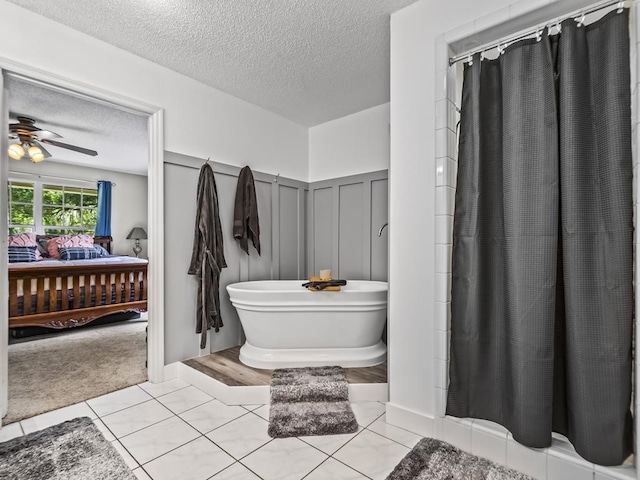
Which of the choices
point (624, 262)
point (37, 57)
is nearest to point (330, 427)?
point (624, 262)

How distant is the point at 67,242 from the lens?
571 centimetres

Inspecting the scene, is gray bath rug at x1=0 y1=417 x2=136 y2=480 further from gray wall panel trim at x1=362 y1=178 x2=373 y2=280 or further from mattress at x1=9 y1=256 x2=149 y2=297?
mattress at x1=9 y1=256 x2=149 y2=297

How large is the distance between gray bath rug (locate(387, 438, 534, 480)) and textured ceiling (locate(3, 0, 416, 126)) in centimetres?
243

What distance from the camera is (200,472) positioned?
1.59 metres

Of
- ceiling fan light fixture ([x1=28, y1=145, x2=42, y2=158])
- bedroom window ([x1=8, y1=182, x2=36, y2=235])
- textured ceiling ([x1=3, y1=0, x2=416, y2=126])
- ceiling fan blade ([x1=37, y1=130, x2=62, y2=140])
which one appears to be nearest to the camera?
textured ceiling ([x1=3, y1=0, x2=416, y2=126])

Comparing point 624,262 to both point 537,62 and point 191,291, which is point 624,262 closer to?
point 537,62

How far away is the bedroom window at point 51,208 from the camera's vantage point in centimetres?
567

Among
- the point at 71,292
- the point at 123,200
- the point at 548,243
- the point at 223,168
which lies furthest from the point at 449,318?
the point at 123,200

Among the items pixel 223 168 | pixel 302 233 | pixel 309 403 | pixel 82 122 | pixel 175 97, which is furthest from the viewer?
pixel 82 122

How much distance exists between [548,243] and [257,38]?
84.5 inches

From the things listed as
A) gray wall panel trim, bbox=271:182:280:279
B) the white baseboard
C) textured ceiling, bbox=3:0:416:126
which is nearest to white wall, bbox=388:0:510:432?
the white baseboard

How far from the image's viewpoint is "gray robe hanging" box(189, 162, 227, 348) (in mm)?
2796

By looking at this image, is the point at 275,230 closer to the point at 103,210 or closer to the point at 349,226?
the point at 349,226

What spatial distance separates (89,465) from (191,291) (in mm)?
1391
